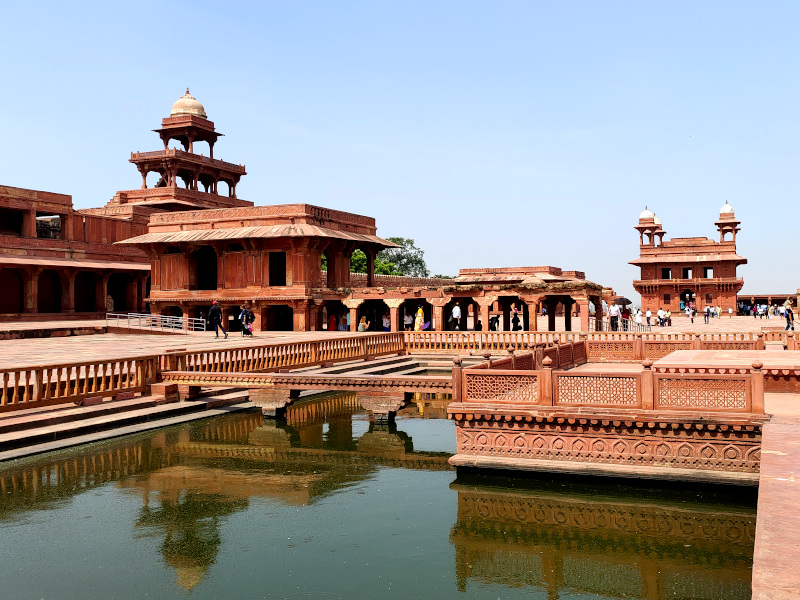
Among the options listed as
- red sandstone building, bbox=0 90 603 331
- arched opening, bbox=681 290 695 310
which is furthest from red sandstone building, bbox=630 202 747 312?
red sandstone building, bbox=0 90 603 331

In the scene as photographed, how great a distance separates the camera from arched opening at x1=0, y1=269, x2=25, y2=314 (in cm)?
3331

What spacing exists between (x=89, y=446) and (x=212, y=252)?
2536 centimetres

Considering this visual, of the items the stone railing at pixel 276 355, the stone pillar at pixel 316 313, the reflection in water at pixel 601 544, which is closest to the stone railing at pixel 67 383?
the stone railing at pixel 276 355

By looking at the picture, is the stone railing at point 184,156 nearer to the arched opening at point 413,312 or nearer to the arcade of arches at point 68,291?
the arcade of arches at point 68,291

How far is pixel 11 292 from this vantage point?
33812 millimetres

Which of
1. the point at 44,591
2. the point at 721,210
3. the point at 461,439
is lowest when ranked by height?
the point at 44,591

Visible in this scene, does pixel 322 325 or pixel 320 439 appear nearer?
pixel 320 439

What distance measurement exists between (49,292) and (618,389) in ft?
111

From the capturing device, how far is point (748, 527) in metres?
7.92

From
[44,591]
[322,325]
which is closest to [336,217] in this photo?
[322,325]

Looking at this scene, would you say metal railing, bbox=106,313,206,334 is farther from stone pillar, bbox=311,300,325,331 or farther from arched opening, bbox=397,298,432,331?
arched opening, bbox=397,298,432,331

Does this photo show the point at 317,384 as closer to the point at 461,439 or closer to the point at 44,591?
the point at 461,439

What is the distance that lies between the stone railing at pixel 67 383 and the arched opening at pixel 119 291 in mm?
26378

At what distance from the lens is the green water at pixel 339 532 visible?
21.6 feet
